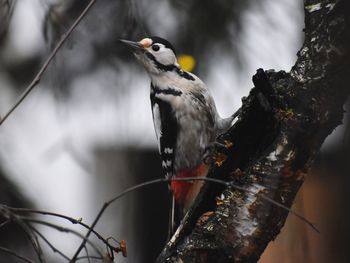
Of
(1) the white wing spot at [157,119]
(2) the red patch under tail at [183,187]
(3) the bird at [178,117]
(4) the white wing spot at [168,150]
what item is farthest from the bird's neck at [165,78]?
A: (2) the red patch under tail at [183,187]

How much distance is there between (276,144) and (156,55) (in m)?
1.70

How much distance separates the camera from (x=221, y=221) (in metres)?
2.36

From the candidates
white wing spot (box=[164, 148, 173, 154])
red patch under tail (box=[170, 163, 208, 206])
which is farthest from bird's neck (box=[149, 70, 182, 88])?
red patch under tail (box=[170, 163, 208, 206])

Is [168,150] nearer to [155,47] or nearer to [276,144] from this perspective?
[155,47]

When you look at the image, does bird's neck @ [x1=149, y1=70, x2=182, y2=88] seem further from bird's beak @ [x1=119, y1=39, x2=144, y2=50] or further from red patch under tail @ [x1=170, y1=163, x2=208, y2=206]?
red patch under tail @ [x1=170, y1=163, x2=208, y2=206]

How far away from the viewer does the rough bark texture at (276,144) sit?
2223 mm

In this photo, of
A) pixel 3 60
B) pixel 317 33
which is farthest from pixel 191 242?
pixel 3 60

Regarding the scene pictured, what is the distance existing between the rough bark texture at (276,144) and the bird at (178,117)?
4.02 ft

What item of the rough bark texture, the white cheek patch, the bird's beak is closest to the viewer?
the rough bark texture

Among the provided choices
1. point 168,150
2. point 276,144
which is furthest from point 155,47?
point 276,144

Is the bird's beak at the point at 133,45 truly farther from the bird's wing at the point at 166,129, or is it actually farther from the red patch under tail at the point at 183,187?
the red patch under tail at the point at 183,187

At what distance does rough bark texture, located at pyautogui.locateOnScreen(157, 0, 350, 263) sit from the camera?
87.5 inches

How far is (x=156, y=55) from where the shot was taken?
12.8ft

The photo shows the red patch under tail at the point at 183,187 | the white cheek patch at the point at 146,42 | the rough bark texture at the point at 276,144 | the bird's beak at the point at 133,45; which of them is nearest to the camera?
the rough bark texture at the point at 276,144
